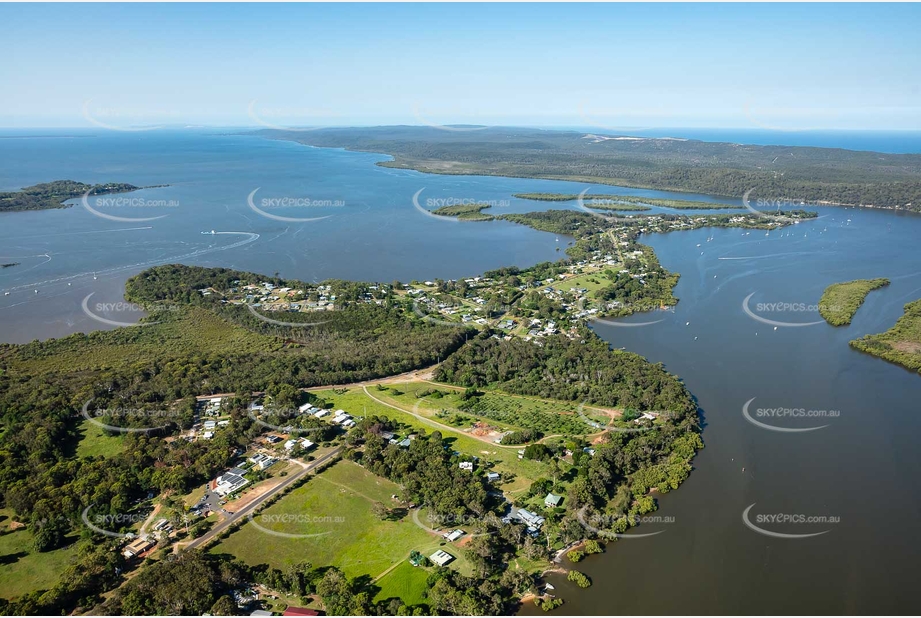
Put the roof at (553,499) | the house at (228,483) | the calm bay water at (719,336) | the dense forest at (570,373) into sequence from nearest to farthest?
the calm bay water at (719,336) < the roof at (553,499) < the house at (228,483) < the dense forest at (570,373)

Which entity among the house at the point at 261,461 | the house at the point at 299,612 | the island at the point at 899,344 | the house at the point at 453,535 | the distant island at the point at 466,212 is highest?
the distant island at the point at 466,212

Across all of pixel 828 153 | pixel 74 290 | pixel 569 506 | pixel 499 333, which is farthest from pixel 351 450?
pixel 828 153

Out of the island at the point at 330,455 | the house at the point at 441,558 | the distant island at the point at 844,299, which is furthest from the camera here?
the distant island at the point at 844,299

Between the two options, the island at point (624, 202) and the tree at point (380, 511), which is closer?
the tree at point (380, 511)

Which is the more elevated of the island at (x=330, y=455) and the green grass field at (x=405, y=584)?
the island at (x=330, y=455)

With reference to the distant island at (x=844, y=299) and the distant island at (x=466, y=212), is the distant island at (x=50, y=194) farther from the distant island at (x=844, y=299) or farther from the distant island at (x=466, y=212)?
the distant island at (x=844, y=299)

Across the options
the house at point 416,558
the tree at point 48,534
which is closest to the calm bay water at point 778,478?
the house at point 416,558

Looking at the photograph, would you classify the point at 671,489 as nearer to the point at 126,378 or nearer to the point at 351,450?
A: the point at 351,450

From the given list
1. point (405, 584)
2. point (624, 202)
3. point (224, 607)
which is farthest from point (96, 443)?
point (624, 202)
